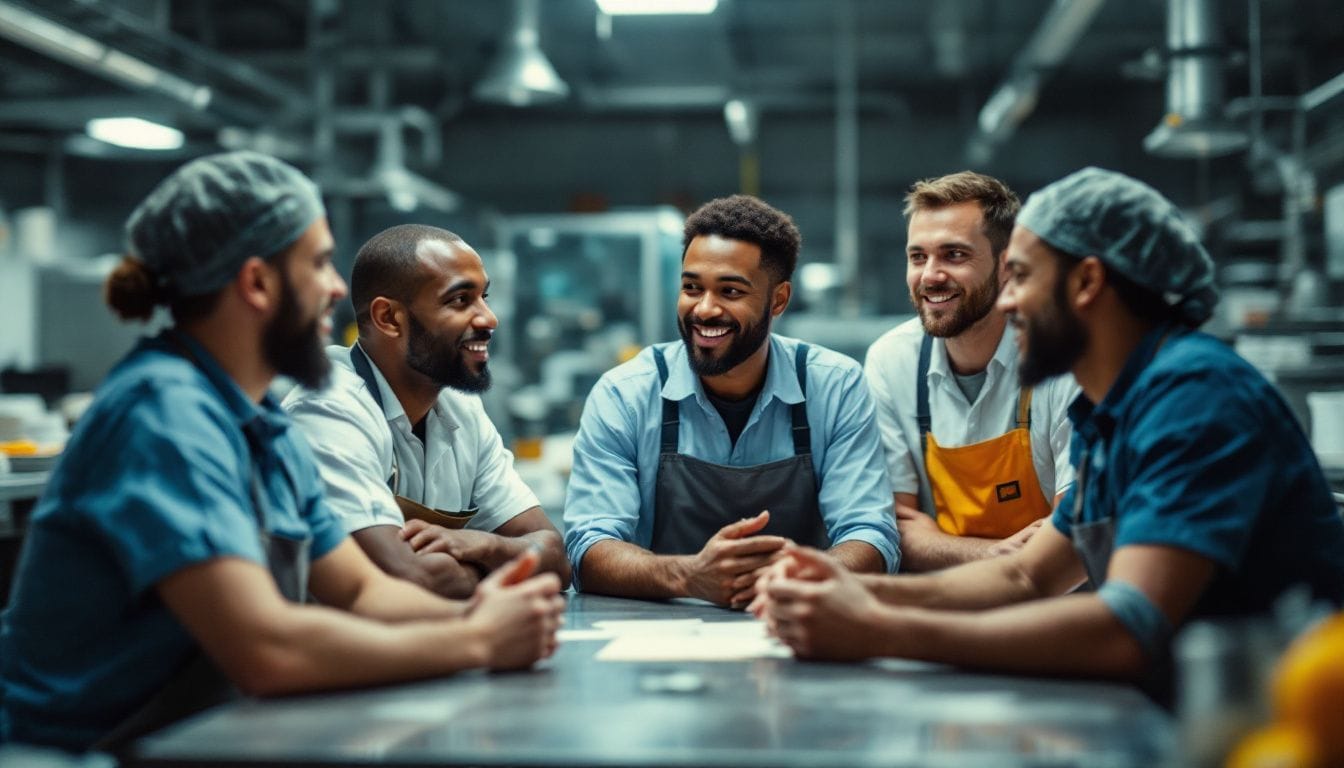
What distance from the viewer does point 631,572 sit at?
234cm

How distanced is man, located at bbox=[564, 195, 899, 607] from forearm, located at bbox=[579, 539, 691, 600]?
49mm

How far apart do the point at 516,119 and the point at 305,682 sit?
32.6 ft

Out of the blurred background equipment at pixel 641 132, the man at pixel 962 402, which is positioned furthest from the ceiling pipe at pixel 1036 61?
the man at pixel 962 402

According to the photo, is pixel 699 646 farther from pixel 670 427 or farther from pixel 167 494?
pixel 670 427

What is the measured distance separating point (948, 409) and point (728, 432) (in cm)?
53

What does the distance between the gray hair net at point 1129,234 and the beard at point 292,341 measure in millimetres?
1075

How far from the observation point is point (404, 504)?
2.48 metres

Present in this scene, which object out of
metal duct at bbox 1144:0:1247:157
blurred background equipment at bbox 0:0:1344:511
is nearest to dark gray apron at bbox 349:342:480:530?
blurred background equipment at bbox 0:0:1344:511

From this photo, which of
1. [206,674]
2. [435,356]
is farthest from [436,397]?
[206,674]

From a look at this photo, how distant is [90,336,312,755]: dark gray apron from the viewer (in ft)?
4.97

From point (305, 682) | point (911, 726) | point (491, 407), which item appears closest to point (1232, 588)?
point (911, 726)

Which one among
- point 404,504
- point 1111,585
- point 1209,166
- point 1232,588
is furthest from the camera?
point 1209,166

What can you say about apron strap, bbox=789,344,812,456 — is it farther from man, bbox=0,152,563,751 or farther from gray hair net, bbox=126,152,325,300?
gray hair net, bbox=126,152,325,300

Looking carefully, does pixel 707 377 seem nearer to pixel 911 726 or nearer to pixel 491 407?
pixel 911 726
